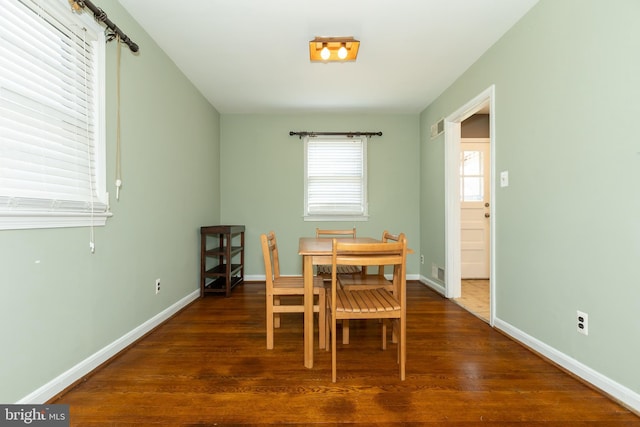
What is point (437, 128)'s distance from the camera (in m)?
3.74

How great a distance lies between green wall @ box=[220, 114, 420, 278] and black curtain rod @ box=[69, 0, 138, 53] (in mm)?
2298

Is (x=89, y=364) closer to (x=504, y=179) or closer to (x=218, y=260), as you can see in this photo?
(x=218, y=260)

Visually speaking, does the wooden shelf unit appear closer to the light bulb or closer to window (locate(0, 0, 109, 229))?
window (locate(0, 0, 109, 229))

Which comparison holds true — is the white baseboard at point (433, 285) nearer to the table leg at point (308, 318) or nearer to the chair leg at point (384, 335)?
the chair leg at point (384, 335)

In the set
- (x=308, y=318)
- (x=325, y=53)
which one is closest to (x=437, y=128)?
(x=325, y=53)

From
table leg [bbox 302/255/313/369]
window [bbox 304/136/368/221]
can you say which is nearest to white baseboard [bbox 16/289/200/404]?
table leg [bbox 302/255/313/369]

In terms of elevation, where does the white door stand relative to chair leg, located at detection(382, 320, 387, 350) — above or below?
above

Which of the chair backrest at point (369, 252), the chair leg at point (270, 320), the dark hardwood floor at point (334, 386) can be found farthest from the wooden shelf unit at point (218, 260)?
the chair backrest at point (369, 252)

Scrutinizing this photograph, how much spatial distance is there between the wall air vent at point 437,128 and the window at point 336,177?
95 cm

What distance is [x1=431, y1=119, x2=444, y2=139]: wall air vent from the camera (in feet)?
11.9

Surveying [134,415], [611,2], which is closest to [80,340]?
[134,415]

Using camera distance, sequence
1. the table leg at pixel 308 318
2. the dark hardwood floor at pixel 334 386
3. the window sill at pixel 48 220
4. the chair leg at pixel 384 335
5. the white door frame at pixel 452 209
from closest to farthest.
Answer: the window sill at pixel 48 220
the dark hardwood floor at pixel 334 386
the table leg at pixel 308 318
the chair leg at pixel 384 335
the white door frame at pixel 452 209

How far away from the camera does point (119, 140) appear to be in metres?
2.09

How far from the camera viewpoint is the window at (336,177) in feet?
14.4
